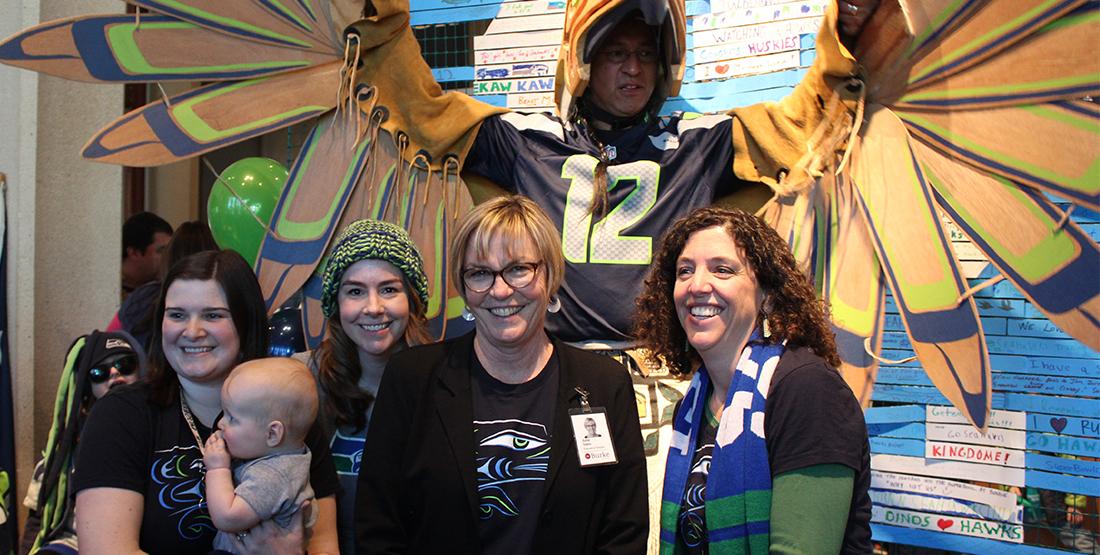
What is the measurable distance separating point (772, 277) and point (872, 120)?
880 millimetres

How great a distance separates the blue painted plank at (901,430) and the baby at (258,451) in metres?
2.23

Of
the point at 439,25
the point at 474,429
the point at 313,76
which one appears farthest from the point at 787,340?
the point at 439,25

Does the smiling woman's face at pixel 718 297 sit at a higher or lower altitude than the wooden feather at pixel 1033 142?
lower

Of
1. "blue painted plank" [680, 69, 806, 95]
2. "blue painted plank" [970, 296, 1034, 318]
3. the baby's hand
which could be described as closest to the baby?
the baby's hand

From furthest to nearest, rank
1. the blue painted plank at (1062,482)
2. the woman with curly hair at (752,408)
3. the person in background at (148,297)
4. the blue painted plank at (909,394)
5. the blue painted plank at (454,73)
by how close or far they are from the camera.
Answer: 1. the blue painted plank at (454,73)
2. the blue painted plank at (909,394)
3. the blue painted plank at (1062,482)
4. the person in background at (148,297)
5. the woman with curly hair at (752,408)

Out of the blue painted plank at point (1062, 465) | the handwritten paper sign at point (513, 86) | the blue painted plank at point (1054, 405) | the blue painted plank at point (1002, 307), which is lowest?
the blue painted plank at point (1062, 465)

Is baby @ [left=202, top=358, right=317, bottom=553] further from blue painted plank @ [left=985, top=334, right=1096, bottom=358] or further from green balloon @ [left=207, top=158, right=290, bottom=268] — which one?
blue painted plank @ [left=985, top=334, right=1096, bottom=358]

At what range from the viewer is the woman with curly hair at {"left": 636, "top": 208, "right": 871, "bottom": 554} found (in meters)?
1.33

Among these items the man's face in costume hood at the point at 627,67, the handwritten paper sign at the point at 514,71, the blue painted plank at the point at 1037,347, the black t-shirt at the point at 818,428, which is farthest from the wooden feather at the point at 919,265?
the handwritten paper sign at the point at 514,71

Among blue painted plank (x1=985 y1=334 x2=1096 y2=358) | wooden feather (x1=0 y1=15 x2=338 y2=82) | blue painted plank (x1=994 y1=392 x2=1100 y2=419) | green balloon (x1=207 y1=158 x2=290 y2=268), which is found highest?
wooden feather (x1=0 y1=15 x2=338 y2=82)

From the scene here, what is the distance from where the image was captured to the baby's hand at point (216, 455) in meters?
1.58

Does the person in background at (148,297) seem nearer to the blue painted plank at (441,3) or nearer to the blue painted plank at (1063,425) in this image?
the blue painted plank at (441,3)

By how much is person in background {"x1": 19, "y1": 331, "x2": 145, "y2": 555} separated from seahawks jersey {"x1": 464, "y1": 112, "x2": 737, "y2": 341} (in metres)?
1.31

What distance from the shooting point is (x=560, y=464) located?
1.47 metres
